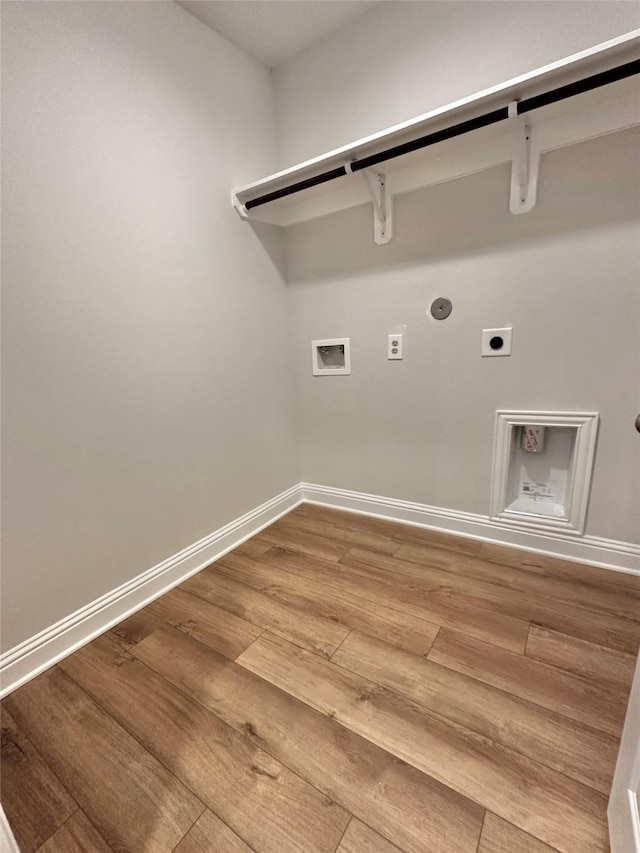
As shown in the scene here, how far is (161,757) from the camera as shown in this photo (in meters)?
0.96

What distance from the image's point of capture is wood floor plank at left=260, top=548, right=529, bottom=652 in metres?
1.29

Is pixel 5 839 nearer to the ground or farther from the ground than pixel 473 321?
nearer to the ground

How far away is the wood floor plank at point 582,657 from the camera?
1.11m

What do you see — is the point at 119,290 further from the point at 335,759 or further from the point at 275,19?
the point at 335,759

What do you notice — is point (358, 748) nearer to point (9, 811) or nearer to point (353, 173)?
point (9, 811)

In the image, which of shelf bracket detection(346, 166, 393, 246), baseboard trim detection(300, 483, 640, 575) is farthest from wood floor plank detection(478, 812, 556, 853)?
shelf bracket detection(346, 166, 393, 246)

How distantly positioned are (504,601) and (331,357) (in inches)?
57.6

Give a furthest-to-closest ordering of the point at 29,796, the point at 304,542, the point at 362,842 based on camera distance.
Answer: the point at 304,542, the point at 29,796, the point at 362,842

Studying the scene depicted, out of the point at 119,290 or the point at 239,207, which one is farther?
the point at 239,207

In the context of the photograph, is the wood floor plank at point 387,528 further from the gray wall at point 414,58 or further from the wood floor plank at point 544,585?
the gray wall at point 414,58

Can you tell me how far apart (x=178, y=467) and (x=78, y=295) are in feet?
2.53

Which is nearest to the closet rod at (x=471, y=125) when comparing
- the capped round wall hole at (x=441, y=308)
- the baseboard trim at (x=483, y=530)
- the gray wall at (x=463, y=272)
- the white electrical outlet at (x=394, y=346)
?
the gray wall at (x=463, y=272)

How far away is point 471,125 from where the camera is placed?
1246 millimetres

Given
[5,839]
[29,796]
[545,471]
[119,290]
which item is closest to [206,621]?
[29,796]
